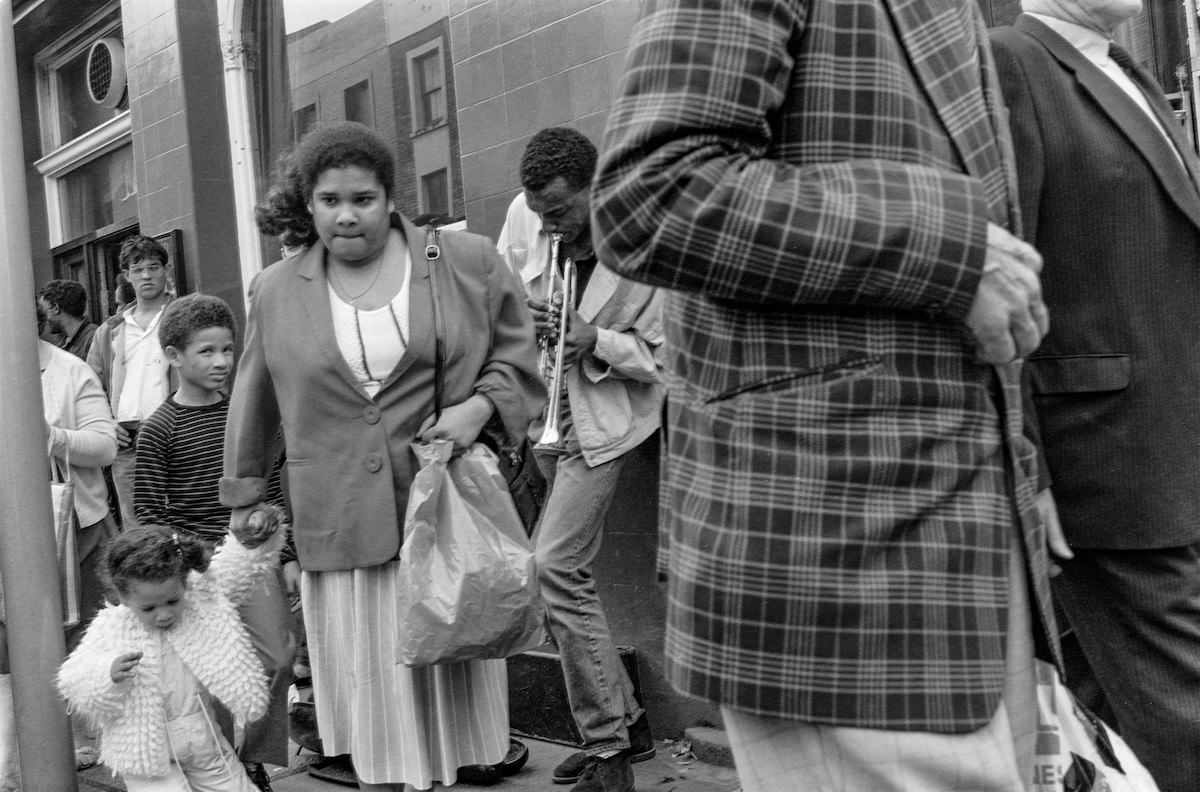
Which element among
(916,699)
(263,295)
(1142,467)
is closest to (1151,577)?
(1142,467)

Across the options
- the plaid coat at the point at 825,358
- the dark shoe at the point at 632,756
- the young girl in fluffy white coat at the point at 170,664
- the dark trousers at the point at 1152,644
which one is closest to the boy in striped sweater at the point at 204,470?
the young girl in fluffy white coat at the point at 170,664

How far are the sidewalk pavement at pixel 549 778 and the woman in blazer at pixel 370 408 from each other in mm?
947

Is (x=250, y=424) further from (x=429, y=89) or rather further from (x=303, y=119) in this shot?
(x=303, y=119)

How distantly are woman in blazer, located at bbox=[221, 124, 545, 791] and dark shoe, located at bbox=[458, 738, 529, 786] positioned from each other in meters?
0.93

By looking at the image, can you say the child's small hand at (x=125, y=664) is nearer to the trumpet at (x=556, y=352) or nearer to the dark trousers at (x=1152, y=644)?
the trumpet at (x=556, y=352)

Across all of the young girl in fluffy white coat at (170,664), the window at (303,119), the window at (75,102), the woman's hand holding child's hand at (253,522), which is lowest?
the young girl in fluffy white coat at (170,664)

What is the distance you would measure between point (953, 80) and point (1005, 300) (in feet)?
1.09

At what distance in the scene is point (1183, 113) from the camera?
400 centimetres

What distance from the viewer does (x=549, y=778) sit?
4.92 metres

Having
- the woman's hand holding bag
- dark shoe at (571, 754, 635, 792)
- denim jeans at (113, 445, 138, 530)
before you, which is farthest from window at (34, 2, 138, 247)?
the woman's hand holding bag

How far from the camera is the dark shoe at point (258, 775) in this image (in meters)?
4.73

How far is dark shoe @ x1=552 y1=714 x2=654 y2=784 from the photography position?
480 centimetres

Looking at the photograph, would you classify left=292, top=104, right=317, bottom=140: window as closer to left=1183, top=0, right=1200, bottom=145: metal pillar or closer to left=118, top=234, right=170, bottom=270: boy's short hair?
left=118, top=234, right=170, bottom=270: boy's short hair

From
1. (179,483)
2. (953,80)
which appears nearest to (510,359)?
(179,483)
